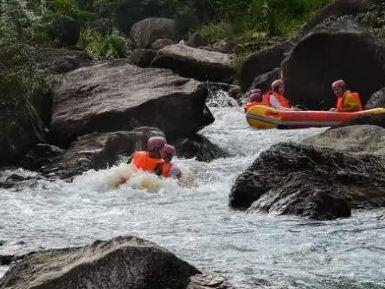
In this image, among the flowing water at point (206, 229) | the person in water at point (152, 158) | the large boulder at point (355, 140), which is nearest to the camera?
the flowing water at point (206, 229)

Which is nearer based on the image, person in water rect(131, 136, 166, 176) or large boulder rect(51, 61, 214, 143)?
person in water rect(131, 136, 166, 176)

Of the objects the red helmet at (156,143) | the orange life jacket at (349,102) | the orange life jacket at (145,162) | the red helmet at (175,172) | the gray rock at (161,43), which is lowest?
the red helmet at (175,172)

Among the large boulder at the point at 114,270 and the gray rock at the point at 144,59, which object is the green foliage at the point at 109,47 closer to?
the gray rock at the point at 144,59

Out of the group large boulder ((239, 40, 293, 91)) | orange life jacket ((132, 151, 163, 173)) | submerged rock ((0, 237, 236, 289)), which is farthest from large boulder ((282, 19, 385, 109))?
submerged rock ((0, 237, 236, 289))

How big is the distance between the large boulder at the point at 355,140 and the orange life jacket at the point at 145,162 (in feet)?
6.92

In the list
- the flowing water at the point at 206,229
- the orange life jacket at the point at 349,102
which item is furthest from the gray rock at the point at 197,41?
the flowing water at the point at 206,229

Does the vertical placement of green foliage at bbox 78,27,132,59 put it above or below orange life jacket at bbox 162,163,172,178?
above

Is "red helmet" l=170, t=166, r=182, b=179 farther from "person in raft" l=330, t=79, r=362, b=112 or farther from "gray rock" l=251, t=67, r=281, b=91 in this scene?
"gray rock" l=251, t=67, r=281, b=91

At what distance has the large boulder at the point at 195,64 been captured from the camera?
19.8 m

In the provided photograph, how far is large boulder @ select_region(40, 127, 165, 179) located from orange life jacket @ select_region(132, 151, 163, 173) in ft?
4.25

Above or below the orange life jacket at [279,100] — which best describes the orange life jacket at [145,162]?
below

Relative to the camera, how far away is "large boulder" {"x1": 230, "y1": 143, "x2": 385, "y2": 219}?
7367 millimetres

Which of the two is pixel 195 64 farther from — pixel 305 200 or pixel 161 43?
pixel 305 200

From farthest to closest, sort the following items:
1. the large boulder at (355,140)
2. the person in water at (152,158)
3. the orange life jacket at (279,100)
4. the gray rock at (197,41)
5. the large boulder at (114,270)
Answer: the gray rock at (197,41), the orange life jacket at (279,100), the person in water at (152,158), the large boulder at (355,140), the large boulder at (114,270)
